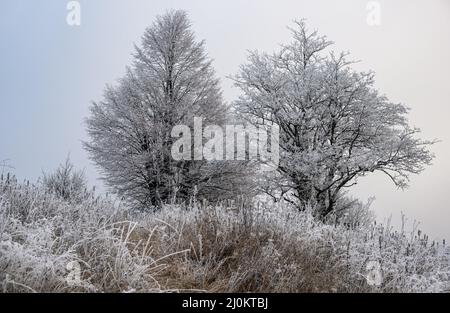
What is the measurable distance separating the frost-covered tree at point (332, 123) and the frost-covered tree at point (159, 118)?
140cm

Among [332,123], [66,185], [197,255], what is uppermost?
[332,123]

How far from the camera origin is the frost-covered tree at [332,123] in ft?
41.3

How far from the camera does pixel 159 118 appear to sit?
1345 centimetres

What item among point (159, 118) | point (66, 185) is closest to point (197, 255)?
point (66, 185)

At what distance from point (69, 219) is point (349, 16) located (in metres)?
8.98

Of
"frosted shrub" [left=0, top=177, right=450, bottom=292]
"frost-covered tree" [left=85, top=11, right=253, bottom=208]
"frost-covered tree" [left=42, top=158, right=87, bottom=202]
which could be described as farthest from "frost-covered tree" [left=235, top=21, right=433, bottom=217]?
"frosted shrub" [left=0, top=177, right=450, bottom=292]

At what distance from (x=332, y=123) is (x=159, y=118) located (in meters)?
4.60

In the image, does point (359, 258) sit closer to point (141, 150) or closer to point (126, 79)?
point (141, 150)

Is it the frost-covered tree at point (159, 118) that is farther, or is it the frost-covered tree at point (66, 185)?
the frost-covered tree at point (159, 118)

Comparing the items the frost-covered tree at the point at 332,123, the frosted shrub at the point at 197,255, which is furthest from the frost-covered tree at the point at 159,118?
the frosted shrub at the point at 197,255

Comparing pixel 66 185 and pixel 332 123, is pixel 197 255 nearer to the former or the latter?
pixel 66 185

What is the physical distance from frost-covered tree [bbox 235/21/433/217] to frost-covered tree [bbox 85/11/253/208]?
140 centimetres

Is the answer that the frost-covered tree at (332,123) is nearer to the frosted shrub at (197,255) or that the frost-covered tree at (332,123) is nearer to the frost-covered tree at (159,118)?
the frost-covered tree at (159,118)

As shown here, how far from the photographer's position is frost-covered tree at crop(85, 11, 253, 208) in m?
13.1
